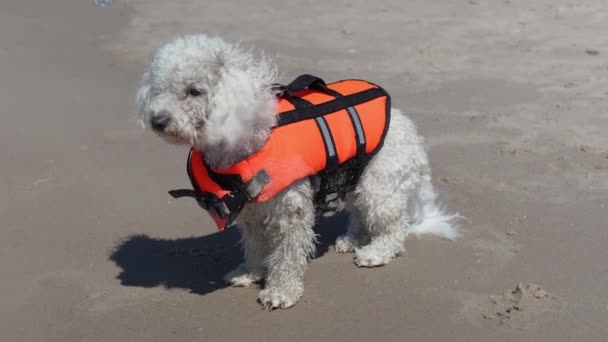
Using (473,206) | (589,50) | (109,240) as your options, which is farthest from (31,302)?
(589,50)

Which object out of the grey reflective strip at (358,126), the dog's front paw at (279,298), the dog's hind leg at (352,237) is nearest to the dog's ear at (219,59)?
the grey reflective strip at (358,126)

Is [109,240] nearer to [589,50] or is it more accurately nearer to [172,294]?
[172,294]

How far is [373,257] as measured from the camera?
5.18 m

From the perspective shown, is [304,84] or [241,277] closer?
[304,84]

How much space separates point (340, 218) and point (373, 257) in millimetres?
869

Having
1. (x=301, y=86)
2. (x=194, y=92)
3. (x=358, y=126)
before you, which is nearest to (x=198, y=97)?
(x=194, y=92)

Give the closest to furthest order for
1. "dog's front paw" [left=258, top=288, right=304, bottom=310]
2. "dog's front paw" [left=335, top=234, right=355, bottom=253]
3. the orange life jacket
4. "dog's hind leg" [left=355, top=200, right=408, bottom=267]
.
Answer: the orange life jacket, "dog's front paw" [left=258, top=288, right=304, bottom=310], "dog's hind leg" [left=355, top=200, right=408, bottom=267], "dog's front paw" [left=335, top=234, right=355, bottom=253]

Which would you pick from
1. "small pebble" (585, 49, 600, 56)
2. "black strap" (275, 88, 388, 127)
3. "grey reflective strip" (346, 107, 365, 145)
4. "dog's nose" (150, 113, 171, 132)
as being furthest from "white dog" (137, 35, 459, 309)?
"small pebble" (585, 49, 600, 56)

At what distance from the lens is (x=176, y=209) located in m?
6.00

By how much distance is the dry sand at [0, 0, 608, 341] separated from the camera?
15.0 feet

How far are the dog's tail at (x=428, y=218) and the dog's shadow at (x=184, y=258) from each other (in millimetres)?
597

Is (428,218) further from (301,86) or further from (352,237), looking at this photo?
(301,86)

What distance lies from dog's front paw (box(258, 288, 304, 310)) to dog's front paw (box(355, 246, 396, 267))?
580 mm

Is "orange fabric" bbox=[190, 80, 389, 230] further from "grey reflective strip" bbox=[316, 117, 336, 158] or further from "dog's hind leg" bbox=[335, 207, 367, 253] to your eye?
"dog's hind leg" bbox=[335, 207, 367, 253]
